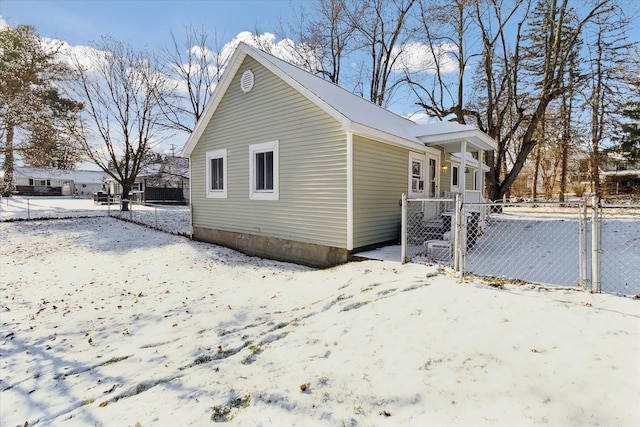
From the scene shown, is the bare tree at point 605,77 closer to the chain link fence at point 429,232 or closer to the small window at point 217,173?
the chain link fence at point 429,232

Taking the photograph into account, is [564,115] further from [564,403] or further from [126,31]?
[126,31]

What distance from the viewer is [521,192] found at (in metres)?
35.1

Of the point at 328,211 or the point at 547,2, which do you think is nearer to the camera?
the point at 328,211

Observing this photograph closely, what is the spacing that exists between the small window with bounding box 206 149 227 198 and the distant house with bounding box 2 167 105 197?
39875 millimetres

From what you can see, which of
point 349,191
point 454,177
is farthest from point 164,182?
point 349,191

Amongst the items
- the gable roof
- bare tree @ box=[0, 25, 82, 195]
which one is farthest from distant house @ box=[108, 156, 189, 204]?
the gable roof

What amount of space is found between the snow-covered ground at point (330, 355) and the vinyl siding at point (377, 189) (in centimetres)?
147

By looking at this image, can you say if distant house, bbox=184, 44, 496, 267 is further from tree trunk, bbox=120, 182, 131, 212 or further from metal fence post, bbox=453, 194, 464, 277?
tree trunk, bbox=120, 182, 131, 212

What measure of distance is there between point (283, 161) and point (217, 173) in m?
3.43

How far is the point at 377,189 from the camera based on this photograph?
8.21m

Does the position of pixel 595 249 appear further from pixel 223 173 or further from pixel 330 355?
pixel 223 173

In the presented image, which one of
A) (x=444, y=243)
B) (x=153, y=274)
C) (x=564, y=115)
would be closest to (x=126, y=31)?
(x=153, y=274)

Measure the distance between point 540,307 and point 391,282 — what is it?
6.90 feet

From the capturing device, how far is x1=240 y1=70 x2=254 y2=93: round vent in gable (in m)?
9.38
